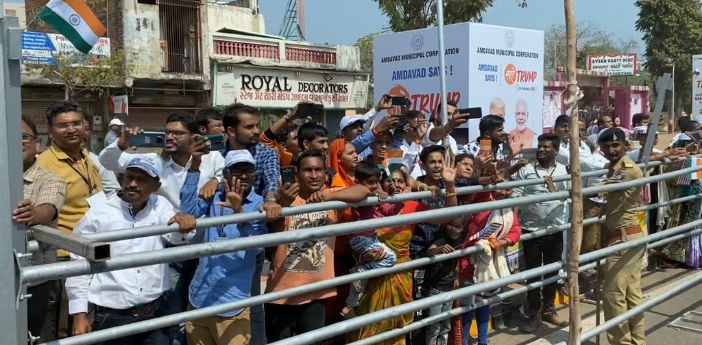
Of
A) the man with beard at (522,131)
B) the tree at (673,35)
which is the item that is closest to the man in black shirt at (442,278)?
the man with beard at (522,131)

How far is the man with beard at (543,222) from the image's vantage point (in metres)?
4.91

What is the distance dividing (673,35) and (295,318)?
126ft

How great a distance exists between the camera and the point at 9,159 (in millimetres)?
1773

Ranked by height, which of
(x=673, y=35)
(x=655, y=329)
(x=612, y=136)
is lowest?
(x=655, y=329)

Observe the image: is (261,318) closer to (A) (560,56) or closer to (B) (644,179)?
(B) (644,179)

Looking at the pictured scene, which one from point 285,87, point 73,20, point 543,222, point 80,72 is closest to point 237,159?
point 73,20

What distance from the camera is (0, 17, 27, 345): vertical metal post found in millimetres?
1754

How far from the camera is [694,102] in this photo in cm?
1120

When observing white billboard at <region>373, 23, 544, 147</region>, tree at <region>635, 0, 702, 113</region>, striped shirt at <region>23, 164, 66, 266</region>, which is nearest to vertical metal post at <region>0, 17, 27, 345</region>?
striped shirt at <region>23, 164, 66, 266</region>

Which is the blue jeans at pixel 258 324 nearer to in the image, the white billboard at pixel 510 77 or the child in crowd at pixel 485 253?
the child in crowd at pixel 485 253

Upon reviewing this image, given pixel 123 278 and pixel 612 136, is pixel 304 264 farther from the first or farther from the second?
pixel 612 136

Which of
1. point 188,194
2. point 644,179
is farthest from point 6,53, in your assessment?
point 644,179

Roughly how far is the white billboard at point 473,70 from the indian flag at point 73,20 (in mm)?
3364

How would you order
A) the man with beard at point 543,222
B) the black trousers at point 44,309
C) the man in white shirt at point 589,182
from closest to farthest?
the black trousers at point 44,309, the man with beard at point 543,222, the man in white shirt at point 589,182
